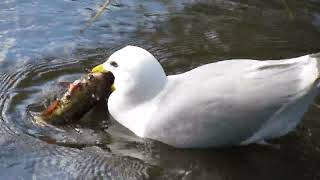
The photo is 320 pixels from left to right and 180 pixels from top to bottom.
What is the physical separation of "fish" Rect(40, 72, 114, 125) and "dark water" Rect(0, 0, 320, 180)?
0.24ft

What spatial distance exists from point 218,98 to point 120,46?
68.4 inches

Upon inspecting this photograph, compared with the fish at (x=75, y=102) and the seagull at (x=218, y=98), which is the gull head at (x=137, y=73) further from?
the fish at (x=75, y=102)

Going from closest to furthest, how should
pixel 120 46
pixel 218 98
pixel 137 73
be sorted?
1. pixel 218 98
2. pixel 137 73
3. pixel 120 46

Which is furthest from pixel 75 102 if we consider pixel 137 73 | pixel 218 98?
pixel 218 98

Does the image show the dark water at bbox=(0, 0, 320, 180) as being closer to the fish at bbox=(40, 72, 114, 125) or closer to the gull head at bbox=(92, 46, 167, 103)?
the fish at bbox=(40, 72, 114, 125)

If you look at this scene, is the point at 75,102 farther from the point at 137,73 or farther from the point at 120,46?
the point at 120,46

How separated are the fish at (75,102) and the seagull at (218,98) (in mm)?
188

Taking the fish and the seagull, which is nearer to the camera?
the seagull

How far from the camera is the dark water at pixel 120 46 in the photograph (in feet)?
16.4

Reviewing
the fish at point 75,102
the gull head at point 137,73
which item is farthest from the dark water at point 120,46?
the gull head at point 137,73

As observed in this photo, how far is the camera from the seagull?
498 cm

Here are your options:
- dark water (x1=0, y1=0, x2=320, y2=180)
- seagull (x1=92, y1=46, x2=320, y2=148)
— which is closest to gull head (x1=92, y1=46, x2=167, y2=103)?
seagull (x1=92, y1=46, x2=320, y2=148)

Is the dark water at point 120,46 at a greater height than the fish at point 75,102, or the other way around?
the fish at point 75,102

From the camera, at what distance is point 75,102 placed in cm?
530
